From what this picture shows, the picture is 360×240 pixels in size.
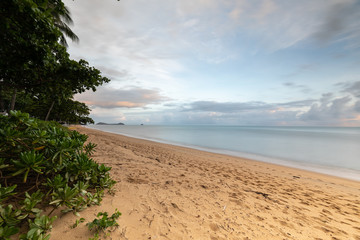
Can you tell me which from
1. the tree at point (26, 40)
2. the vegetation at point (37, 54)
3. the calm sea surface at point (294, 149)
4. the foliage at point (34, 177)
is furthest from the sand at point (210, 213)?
the calm sea surface at point (294, 149)

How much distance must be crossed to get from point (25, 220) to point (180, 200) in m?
2.26

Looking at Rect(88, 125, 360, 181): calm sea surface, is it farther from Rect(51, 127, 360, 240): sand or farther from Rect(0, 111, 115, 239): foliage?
Rect(0, 111, 115, 239): foliage

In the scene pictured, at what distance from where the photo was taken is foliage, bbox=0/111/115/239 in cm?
159

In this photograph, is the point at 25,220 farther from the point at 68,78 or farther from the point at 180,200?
the point at 68,78

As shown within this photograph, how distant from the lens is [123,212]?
89.0 inches

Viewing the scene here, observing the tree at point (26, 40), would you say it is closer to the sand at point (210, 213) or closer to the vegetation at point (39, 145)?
the vegetation at point (39, 145)

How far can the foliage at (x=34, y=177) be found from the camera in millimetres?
1595

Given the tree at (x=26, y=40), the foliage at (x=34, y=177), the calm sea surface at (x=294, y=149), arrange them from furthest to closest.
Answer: the calm sea surface at (x=294, y=149) → the tree at (x=26, y=40) → the foliage at (x=34, y=177)

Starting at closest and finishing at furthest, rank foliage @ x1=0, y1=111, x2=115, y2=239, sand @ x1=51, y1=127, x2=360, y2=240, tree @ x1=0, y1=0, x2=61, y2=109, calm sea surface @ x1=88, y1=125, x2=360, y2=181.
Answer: foliage @ x1=0, y1=111, x2=115, y2=239
sand @ x1=51, y1=127, x2=360, y2=240
tree @ x1=0, y1=0, x2=61, y2=109
calm sea surface @ x1=88, y1=125, x2=360, y2=181

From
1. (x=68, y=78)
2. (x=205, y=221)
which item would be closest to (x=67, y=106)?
(x=68, y=78)

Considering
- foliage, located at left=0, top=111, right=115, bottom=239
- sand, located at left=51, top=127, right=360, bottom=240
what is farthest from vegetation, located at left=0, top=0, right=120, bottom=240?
sand, located at left=51, top=127, right=360, bottom=240

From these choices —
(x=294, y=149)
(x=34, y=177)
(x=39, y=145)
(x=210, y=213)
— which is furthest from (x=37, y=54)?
(x=294, y=149)

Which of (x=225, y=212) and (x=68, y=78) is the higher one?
(x=68, y=78)

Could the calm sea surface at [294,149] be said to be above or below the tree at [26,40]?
below
